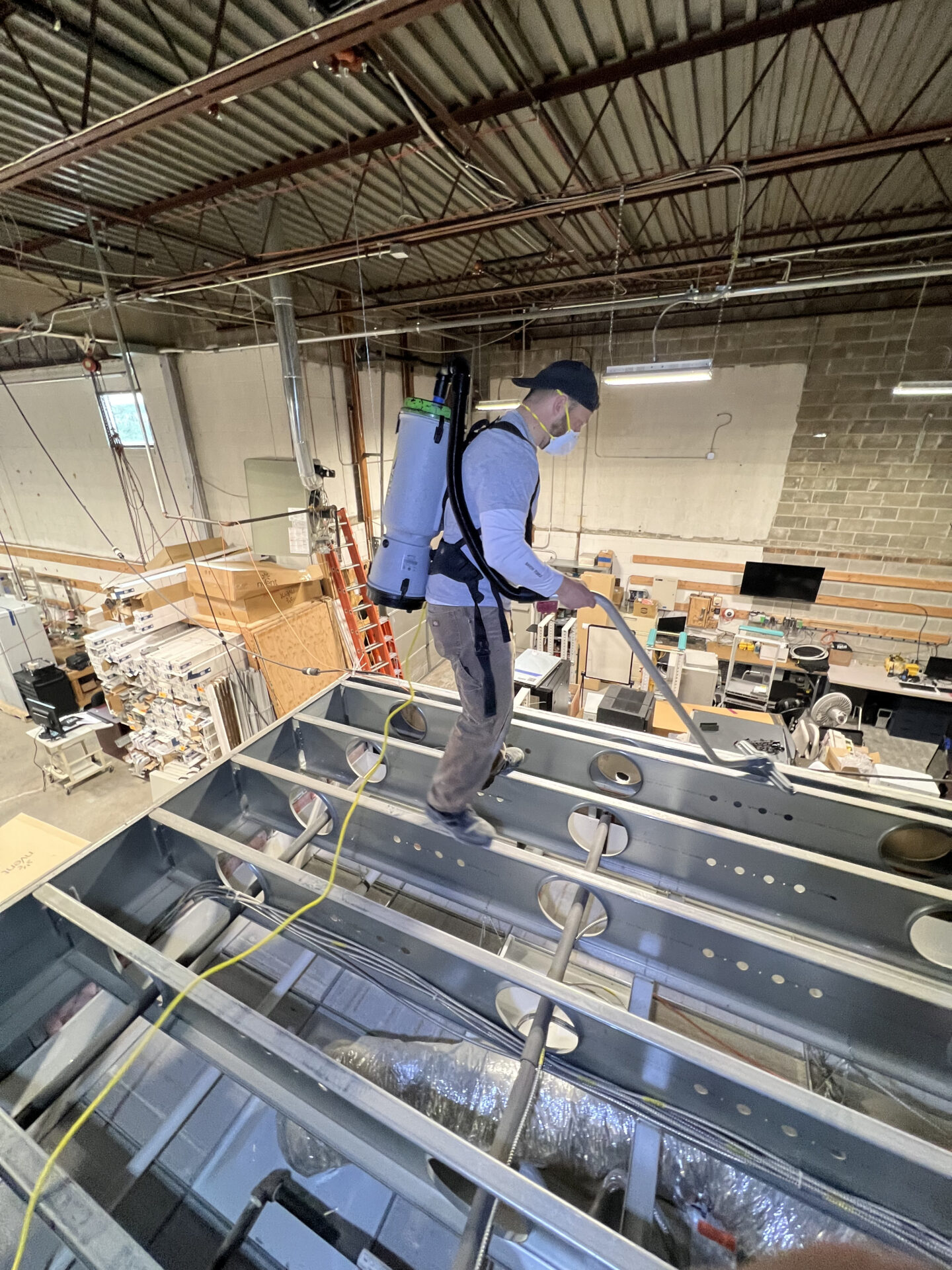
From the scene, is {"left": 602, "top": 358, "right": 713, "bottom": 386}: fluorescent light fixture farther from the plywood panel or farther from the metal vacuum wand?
the plywood panel

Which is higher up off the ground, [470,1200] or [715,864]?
[715,864]

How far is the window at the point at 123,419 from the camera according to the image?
21.5 feet

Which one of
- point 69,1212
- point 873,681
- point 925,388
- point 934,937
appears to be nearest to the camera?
point 69,1212

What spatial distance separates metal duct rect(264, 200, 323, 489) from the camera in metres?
4.58

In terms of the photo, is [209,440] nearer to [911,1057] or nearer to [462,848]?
[462,848]

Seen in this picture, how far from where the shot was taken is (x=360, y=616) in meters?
A: 5.59

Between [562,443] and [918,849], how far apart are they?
180 centimetres

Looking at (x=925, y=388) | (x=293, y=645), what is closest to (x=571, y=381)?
(x=293, y=645)

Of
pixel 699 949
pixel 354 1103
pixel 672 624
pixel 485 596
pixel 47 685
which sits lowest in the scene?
pixel 672 624

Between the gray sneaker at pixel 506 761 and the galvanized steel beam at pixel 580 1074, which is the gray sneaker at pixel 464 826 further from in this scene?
the galvanized steel beam at pixel 580 1074

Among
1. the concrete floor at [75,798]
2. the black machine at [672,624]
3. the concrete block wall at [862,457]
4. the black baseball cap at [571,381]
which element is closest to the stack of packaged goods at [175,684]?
the concrete floor at [75,798]

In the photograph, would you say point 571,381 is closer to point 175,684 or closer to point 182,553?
point 175,684

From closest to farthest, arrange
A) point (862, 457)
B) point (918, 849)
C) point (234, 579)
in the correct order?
point (918, 849) < point (234, 579) < point (862, 457)

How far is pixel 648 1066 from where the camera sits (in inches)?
41.6
